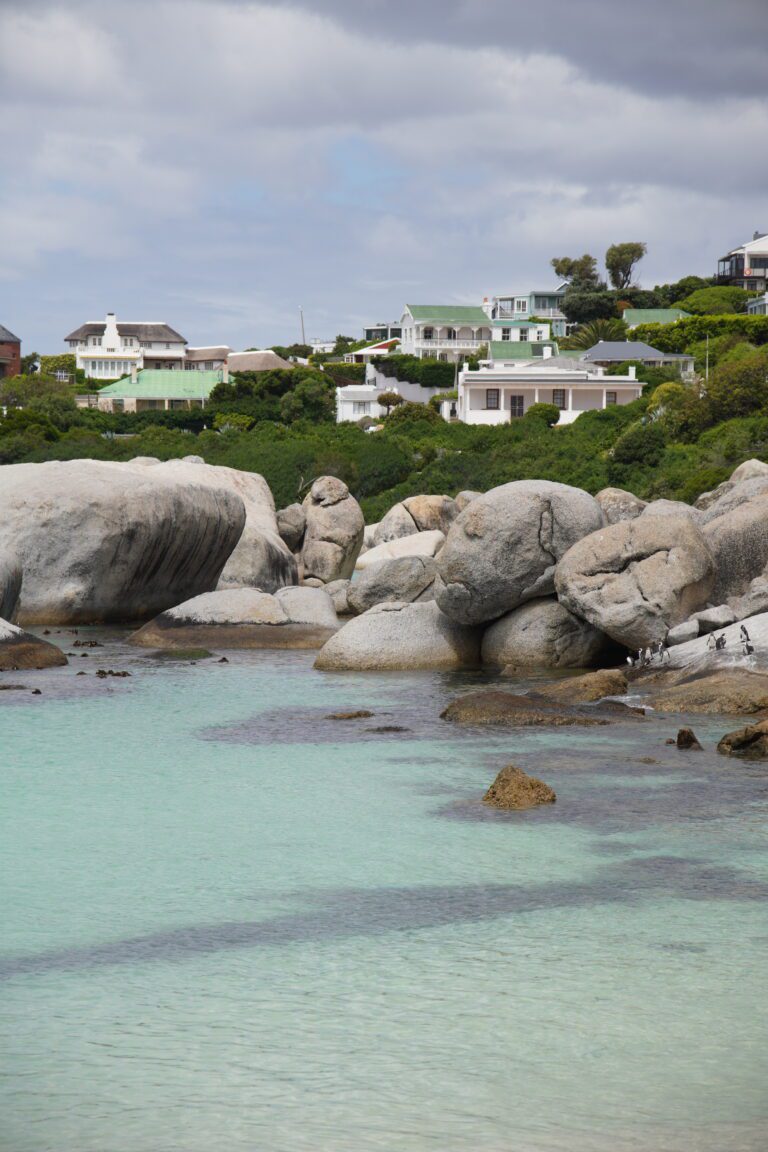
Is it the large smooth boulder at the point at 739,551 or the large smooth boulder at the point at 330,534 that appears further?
Answer: the large smooth boulder at the point at 330,534

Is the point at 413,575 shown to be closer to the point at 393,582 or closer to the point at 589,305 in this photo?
the point at 393,582

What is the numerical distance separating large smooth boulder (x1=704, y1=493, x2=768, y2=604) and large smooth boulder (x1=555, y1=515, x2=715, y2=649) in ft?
3.00

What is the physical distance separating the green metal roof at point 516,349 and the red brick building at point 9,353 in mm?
36980

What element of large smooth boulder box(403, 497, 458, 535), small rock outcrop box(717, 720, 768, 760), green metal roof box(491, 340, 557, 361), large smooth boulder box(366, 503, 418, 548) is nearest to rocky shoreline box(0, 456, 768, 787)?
small rock outcrop box(717, 720, 768, 760)

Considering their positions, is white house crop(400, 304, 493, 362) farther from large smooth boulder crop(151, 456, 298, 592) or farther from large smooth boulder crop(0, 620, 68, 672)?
large smooth boulder crop(0, 620, 68, 672)

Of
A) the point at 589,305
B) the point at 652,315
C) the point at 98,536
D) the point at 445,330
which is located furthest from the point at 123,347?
the point at 98,536

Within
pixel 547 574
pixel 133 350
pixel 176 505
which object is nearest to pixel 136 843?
pixel 547 574

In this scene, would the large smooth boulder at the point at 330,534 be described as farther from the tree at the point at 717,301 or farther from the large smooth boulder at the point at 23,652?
the tree at the point at 717,301

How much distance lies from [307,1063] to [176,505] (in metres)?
19.4

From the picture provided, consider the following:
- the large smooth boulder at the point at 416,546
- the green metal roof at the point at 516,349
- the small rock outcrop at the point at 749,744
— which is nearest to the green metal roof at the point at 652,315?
the green metal roof at the point at 516,349

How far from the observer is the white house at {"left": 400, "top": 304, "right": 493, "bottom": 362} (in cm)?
11444

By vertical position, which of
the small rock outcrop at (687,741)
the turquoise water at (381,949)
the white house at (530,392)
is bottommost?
the turquoise water at (381,949)

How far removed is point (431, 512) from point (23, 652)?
91.2 ft

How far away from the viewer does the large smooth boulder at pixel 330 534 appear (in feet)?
115
